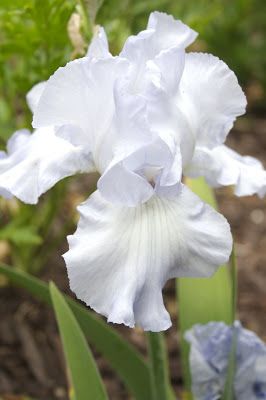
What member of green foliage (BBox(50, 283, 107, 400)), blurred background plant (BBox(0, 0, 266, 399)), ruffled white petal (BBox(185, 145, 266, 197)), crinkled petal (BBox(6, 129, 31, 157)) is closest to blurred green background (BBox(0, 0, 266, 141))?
blurred background plant (BBox(0, 0, 266, 399))

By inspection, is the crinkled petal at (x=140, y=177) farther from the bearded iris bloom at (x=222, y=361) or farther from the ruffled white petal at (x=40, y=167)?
the bearded iris bloom at (x=222, y=361)

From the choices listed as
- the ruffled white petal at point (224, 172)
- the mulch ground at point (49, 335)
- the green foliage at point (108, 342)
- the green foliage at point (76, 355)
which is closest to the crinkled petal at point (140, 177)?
the ruffled white petal at point (224, 172)

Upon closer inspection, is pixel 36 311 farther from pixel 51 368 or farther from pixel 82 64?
pixel 82 64

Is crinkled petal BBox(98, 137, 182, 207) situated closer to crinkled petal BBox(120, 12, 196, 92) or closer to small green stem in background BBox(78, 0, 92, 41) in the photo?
crinkled petal BBox(120, 12, 196, 92)

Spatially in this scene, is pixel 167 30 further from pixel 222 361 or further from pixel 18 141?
pixel 222 361

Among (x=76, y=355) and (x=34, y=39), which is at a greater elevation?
(x=34, y=39)

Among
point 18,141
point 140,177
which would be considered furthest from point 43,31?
point 140,177
